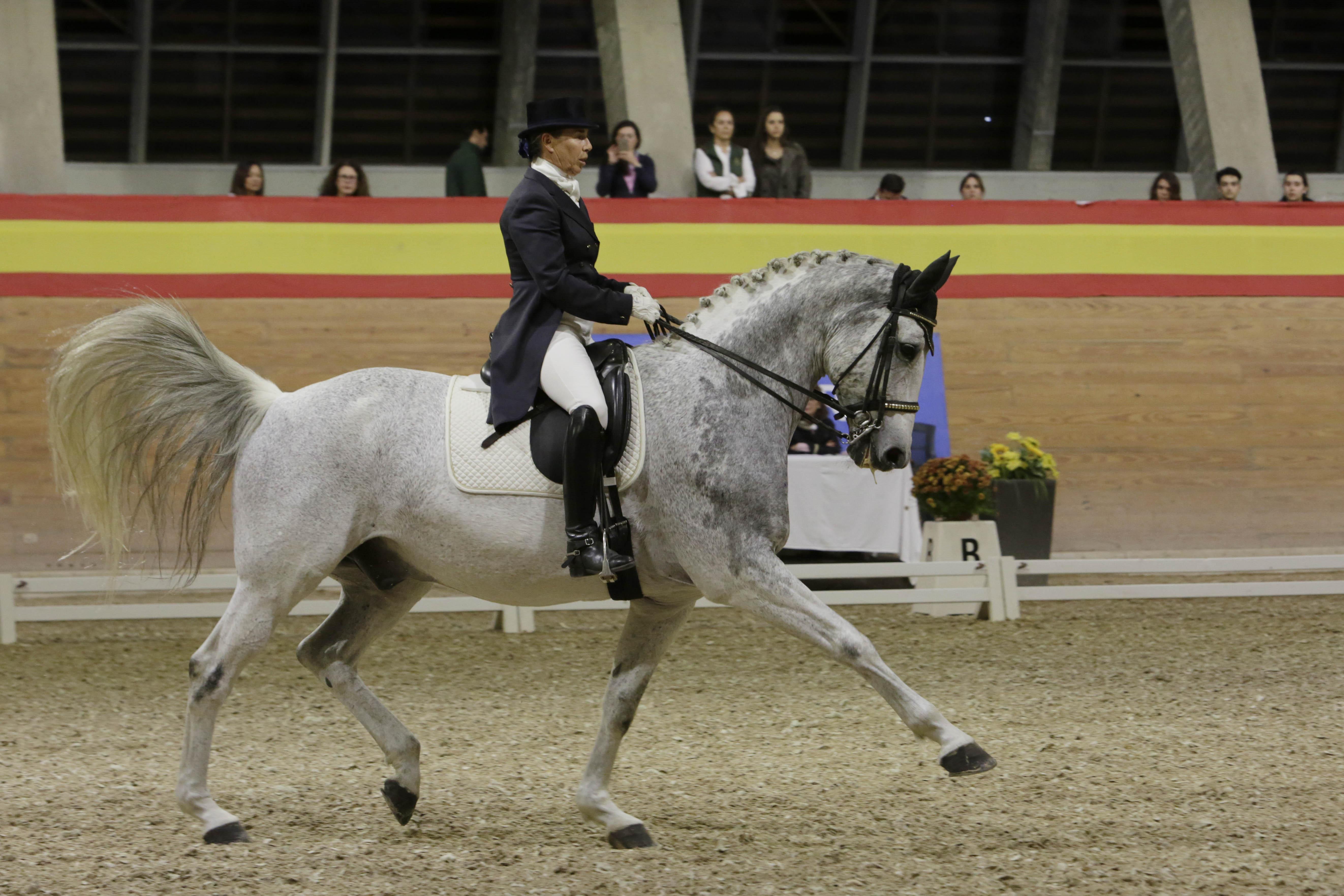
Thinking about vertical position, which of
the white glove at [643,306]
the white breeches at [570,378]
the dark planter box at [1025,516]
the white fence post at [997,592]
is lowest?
the white fence post at [997,592]

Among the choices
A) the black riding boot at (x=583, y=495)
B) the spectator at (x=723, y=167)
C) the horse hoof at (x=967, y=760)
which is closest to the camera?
the horse hoof at (x=967, y=760)

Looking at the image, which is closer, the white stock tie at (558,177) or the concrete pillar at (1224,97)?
the white stock tie at (558,177)

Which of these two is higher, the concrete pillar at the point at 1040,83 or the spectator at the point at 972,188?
the concrete pillar at the point at 1040,83

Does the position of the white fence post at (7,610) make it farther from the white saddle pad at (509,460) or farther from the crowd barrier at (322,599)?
the white saddle pad at (509,460)

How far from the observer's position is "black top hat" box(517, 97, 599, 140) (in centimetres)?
414

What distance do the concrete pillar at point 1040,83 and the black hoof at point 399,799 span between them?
43.5 feet

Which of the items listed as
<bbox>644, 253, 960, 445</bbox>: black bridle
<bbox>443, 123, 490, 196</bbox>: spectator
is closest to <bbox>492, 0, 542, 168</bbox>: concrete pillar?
<bbox>443, 123, 490, 196</bbox>: spectator

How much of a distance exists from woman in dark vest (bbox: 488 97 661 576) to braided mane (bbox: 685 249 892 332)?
0.66 ft

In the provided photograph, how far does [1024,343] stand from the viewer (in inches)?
380

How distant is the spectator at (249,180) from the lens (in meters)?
9.34

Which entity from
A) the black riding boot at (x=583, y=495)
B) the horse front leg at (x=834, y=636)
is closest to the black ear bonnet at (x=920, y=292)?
the horse front leg at (x=834, y=636)

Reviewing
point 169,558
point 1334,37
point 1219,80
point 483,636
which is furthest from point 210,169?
point 1334,37

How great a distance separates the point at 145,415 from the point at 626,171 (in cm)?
581

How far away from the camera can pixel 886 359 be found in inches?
158
